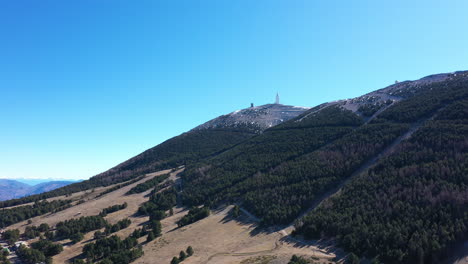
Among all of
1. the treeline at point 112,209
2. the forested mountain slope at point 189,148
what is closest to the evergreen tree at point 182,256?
the treeline at point 112,209

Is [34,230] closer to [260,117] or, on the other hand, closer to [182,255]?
[182,255]

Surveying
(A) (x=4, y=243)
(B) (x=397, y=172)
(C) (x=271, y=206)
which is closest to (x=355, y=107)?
(B) (x=397, y=172)

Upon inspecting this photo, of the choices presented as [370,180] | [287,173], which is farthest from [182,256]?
[370,180]

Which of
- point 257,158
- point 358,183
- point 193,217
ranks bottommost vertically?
point 193,217

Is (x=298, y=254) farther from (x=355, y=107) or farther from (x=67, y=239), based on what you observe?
(x=355, y=107)

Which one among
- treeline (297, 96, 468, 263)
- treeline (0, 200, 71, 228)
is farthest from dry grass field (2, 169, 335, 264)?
treeline (297, 96, 468, 263)

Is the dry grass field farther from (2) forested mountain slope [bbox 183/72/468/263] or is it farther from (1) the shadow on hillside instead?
(2) forested mountain slope [bbox 183/72/468/263]

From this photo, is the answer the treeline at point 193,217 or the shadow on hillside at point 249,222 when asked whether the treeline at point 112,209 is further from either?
the shadow on hillside at point 249,222
